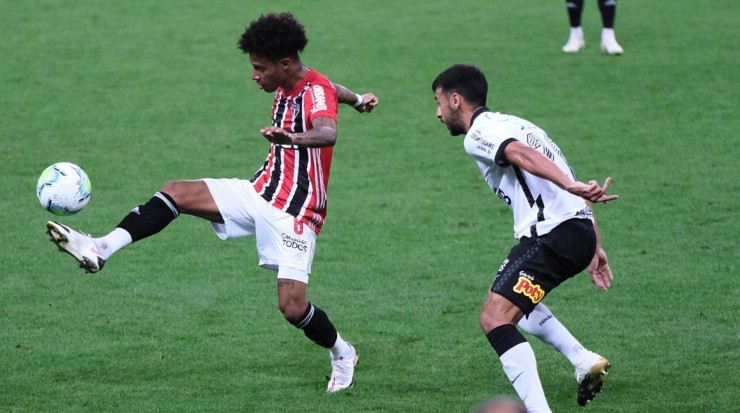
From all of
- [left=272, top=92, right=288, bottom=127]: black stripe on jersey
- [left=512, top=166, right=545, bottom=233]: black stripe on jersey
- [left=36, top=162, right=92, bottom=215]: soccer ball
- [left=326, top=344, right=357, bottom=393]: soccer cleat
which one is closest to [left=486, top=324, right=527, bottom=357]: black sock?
[left=512, top=166, right=545, bottom=233]: black stripe on jersey

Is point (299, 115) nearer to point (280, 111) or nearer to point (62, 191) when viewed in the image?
point (280, 111)

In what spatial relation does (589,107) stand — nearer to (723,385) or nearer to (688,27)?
(688,27)

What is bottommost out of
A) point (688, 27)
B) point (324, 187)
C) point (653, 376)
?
point (688, 27)

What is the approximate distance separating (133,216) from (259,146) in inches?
247

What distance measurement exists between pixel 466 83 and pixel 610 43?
10.3 meters

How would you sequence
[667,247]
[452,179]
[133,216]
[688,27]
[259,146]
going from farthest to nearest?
[688,27]
[259,146]
[452,179]
[667,247]
[133,216]

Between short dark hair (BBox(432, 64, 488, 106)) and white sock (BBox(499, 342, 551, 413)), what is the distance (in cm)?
137

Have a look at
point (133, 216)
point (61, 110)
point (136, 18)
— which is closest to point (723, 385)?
point (133, 216)

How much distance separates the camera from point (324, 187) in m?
7.21

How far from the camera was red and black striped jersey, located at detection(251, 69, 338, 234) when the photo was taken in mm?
7023

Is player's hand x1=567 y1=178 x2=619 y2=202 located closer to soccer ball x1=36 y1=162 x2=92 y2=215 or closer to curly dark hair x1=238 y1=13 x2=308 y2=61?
curly dark hair x1=238 y1=13 x2=308 y2=61

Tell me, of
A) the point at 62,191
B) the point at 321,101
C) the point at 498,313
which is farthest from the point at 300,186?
the point at 498,313

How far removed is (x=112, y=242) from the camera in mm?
6562

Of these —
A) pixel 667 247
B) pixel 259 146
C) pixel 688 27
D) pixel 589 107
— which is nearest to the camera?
pixel 667 247
